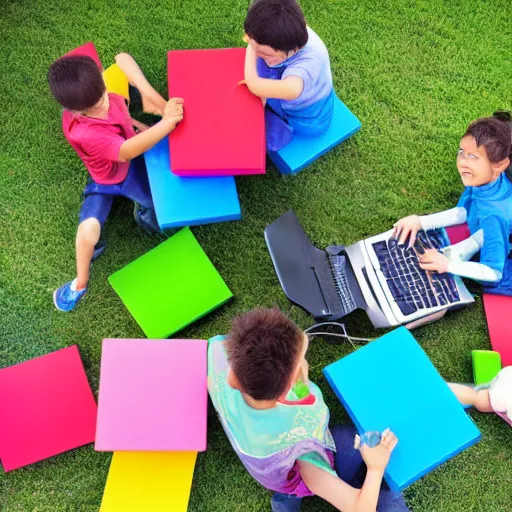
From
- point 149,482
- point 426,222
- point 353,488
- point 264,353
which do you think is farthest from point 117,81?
point 353,488

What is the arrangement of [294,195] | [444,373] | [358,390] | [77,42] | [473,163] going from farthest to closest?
[77,42]
[294,195]
[444,373]
[473,163]
[358,390]

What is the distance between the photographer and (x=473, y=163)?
2219mm

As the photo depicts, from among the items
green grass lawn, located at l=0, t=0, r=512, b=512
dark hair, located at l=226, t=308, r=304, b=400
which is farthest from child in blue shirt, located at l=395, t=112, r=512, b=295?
dark hair, located at l=226, t=308, r=304, b=400

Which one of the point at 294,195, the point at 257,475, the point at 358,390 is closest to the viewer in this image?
the point at 257,475

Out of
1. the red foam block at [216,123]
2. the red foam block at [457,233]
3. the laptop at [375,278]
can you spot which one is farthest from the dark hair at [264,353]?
the red foam block at [457,233]

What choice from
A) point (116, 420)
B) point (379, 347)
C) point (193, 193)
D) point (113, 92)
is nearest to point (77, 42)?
point (113, 92)

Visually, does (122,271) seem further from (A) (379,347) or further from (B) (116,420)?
(A) (379,347)

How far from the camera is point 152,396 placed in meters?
2.09

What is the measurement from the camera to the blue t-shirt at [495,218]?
2244 millimetres

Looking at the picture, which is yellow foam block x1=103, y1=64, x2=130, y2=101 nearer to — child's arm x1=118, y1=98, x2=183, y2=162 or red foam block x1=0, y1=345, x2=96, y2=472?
child's arm x1=118, y1=98, x2=183, y2=162

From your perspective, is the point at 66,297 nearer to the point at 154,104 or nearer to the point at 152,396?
the point at 152,396

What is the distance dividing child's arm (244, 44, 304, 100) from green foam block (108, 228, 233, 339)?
2.10 ft

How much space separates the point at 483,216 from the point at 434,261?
25 centimetres

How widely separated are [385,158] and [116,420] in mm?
1634
